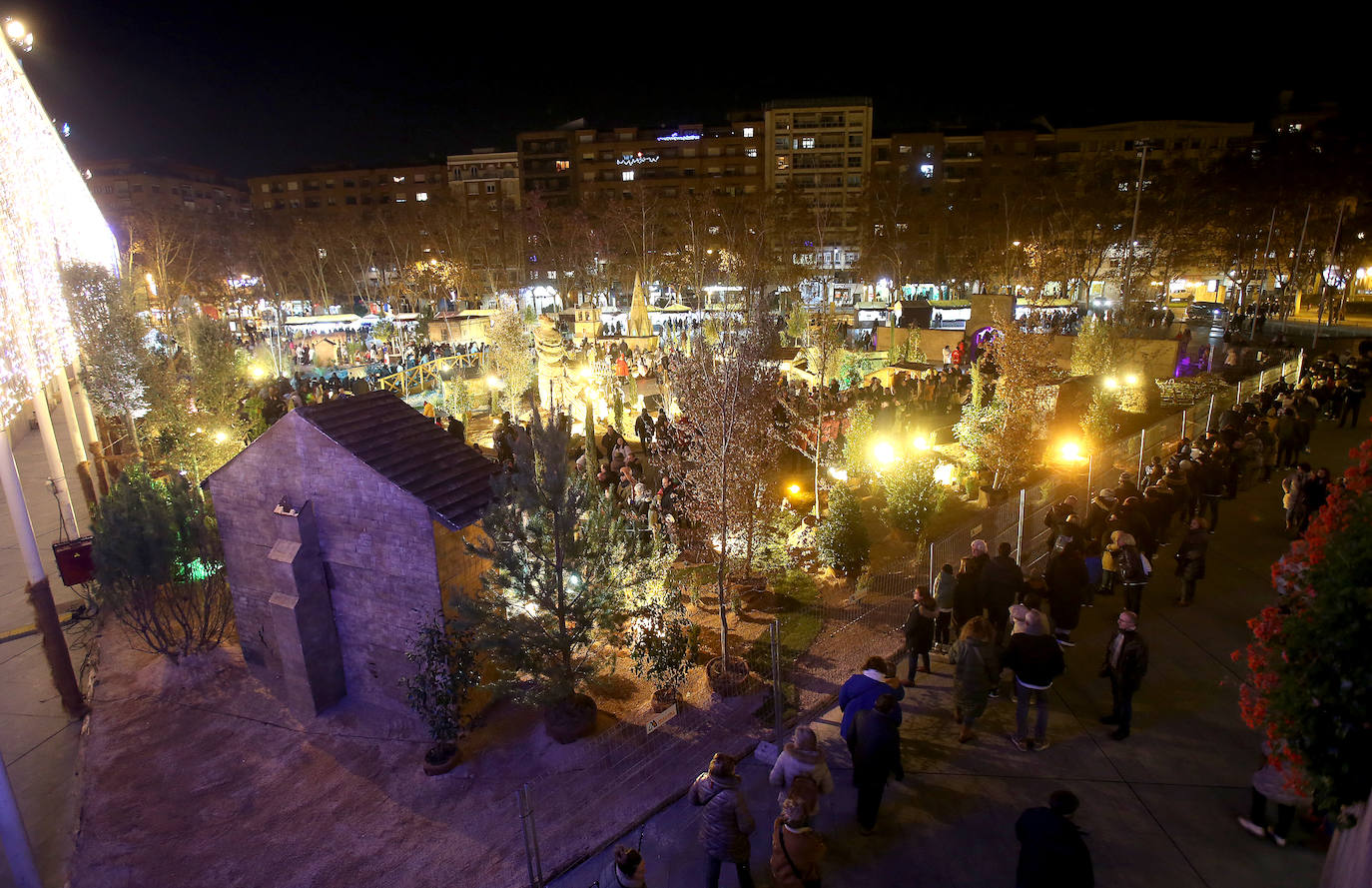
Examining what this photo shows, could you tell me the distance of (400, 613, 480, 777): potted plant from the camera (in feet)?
24.6

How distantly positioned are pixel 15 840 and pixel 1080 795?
29.9 feet

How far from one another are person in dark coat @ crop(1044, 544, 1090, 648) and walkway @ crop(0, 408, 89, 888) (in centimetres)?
1048

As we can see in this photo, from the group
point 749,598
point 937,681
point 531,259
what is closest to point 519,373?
point 749,598

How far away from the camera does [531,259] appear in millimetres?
68000

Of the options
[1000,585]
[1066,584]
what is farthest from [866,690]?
[1066,584]

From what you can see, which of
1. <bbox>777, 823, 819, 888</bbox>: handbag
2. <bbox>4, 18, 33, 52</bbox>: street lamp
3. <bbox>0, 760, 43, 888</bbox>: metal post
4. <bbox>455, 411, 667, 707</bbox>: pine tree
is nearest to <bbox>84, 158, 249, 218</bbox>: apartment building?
<bbox>4, 18, 33, 52</bbox>: street lamp

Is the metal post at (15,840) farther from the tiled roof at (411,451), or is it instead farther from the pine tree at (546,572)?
the tiled roof at (411,451)

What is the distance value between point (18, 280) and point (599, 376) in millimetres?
13277

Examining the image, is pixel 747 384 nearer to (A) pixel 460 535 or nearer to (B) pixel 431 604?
(A) pixel 460 535

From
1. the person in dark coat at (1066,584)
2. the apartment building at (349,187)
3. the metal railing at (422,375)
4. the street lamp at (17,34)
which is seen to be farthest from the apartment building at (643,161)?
the person in dark coat at (1066,584)

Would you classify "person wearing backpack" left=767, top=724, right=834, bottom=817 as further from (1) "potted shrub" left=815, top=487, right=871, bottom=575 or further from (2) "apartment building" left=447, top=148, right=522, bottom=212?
(2) "apartment building" left=447, top=148, right=522, bottom=212

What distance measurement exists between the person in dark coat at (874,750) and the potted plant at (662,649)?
2.51m

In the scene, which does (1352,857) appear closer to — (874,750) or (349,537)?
(874,750)

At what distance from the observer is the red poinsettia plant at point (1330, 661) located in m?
3.33
